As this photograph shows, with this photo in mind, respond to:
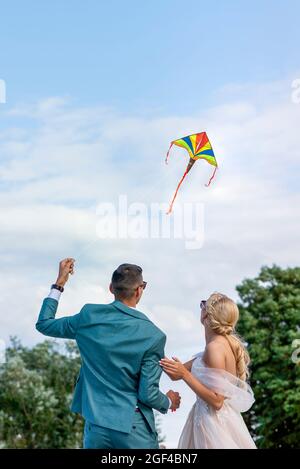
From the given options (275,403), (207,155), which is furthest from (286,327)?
(207,155)

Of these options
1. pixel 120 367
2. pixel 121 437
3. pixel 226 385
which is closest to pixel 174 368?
pixel 120 367

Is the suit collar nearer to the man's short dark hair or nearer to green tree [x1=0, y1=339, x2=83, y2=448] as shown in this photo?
the man's short dark hair

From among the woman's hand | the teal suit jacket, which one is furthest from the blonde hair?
the teal suit jacket

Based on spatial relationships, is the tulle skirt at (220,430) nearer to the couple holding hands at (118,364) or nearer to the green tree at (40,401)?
the couple holding hands at (118,364)

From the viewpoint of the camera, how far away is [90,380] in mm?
7359

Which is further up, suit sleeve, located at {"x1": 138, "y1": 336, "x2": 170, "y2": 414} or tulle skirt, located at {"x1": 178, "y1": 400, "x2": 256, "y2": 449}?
suit sleeve, located at {"x1": 138, "y1": 336, "x2": 170, "y2": 414}

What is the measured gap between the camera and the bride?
826cm

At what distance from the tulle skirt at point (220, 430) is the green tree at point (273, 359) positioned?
38827mm

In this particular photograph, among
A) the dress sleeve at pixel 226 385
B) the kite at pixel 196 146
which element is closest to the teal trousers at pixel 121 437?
the dress sleeve at pixel 226 385

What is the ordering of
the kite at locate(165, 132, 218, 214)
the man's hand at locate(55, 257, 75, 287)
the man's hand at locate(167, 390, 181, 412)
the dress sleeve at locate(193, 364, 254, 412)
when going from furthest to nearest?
the kite at locate(165, 132, 218, 214) → the dress sleeve at locate(193, 364, 254, 412) → the man's hand at locate(55, 257, 75, 287) → the man's hand at locate(167, 390, 181, 412)

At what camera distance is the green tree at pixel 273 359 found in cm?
4712

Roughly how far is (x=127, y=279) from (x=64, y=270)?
713 millimetres
